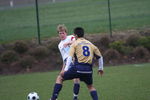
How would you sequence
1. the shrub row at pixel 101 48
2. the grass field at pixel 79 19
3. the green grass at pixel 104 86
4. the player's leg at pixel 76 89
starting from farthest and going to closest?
the grass field at pixel 79 19, the shrub row at pixel 101 48, the green grass at pixel 104 86, the player's leg at pixel 76 89

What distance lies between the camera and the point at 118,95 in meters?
9.89

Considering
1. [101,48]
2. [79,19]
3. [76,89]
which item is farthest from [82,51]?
[79,19]

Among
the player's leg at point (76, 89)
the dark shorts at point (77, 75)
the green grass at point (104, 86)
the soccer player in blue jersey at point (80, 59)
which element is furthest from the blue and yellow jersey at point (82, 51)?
the green grass at point (104, 86)

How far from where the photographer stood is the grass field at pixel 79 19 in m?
20.7

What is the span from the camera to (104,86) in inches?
458

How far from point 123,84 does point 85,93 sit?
1.52m

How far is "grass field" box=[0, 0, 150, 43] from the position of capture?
2069cm

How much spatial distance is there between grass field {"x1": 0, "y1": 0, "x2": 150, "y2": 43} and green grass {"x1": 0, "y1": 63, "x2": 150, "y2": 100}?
5.62 meters

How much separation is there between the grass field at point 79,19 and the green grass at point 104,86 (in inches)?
221

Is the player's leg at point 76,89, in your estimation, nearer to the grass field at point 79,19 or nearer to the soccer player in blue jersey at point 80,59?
the soccer player in blue jersey at point 80,59

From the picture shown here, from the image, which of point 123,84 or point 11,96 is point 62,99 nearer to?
point 11,96

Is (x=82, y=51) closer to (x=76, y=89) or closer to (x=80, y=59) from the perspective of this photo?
(x=80, y=59)

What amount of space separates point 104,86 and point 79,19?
37.7 feet

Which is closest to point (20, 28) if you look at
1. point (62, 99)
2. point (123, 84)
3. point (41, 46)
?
point (41, 46)
